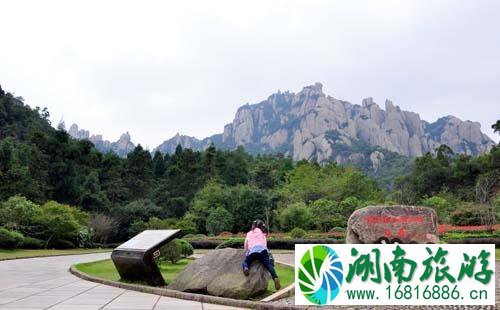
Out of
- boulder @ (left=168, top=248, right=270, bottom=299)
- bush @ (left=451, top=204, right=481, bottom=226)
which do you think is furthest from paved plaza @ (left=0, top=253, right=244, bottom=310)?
bush @ (left=451, top=204, right=481, bottom=226)

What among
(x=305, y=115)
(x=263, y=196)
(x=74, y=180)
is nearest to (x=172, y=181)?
(x=74, y=180)

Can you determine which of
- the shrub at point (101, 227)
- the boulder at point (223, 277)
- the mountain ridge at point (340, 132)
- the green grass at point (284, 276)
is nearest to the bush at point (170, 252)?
the green grass at point (284, 276)

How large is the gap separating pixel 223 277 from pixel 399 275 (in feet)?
10.5

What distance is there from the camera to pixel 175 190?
5491 cm

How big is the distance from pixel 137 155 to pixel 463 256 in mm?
55318

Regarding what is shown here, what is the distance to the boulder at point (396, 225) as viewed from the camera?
429 inches

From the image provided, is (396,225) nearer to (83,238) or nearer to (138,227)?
A: (83,238)

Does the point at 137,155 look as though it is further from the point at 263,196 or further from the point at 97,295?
the point at 97,295

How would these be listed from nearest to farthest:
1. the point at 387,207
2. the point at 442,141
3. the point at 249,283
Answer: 1. the point at 249,283
2. the point at 387,207
3. the point at 442,141

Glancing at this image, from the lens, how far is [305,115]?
14288cm

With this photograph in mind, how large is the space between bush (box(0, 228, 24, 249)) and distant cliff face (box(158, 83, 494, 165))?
289 ft

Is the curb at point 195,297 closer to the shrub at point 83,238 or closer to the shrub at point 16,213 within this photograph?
the shrub at point 16,213

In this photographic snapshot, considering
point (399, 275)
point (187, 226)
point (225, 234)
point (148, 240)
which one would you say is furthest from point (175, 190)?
point (399, 275)

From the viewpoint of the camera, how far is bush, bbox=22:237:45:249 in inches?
1090
